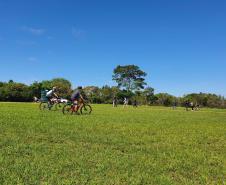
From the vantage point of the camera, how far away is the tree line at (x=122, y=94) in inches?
3853

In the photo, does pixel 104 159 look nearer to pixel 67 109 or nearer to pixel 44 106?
pixel 67 109

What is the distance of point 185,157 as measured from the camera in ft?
32.9

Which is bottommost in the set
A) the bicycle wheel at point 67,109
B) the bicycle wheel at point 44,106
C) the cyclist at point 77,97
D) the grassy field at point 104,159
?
the grassy field at point 104,159

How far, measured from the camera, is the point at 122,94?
115125mm

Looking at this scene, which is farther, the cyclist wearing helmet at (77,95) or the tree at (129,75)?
the tree at (129,75)

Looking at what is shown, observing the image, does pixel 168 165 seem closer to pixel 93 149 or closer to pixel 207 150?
pixel 93 149

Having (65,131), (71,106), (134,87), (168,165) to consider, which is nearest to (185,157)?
(168,165)

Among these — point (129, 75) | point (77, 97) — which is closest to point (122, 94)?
point (129, 75)

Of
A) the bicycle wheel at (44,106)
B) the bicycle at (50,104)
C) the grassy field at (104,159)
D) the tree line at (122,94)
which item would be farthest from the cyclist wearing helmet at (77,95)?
the tree line at (122,94)

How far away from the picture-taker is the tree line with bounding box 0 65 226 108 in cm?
9788

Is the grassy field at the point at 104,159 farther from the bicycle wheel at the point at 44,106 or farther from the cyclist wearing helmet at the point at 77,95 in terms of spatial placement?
the bicycle wheel at the point at 44,106

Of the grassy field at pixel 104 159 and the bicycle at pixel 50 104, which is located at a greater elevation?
the bicycle at pixel 50 104

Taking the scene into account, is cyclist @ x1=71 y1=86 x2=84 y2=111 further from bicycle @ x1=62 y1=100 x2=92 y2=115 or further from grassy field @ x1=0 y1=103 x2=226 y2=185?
grassy field @ x1=0 y1=103 x2=226 y2=185

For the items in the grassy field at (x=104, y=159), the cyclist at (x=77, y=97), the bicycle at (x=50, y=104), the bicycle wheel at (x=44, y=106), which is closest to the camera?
the grassy field at (x=104, y=159)
